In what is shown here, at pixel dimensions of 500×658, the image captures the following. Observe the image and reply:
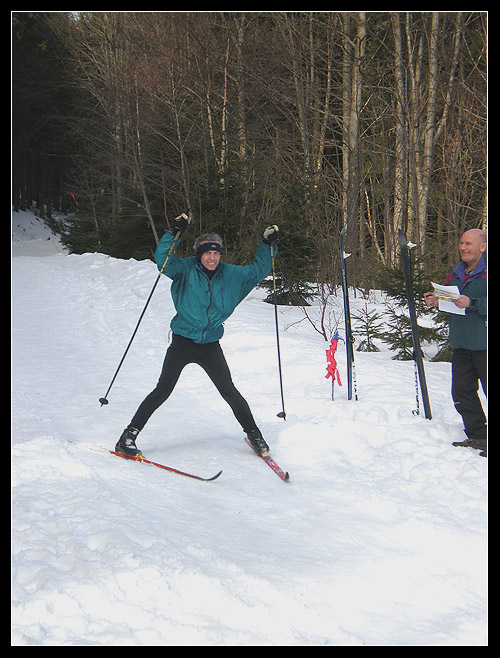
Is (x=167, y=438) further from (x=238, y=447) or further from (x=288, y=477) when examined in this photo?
(x=288, y=477)

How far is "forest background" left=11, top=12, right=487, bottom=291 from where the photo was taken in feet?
42.6

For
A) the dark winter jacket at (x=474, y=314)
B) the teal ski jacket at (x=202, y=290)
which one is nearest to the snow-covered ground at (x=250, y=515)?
the dark winter jacket at (x=474, y=314)

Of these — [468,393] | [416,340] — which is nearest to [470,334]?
[468,393]

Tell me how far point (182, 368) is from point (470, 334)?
242 cm

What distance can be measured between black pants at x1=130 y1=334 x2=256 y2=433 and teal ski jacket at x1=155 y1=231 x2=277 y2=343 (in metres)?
0.08

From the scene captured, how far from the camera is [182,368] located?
5.16m

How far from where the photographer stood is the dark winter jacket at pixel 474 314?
16.4 ft

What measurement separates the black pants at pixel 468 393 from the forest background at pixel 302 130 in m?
4.34

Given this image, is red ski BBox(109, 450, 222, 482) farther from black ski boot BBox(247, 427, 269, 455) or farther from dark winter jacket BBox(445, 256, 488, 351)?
dark winter jacket BBox(445, 256, 488, 351)

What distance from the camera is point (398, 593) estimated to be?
3.35 meters

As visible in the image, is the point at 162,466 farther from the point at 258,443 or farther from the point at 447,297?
the point at 447,297

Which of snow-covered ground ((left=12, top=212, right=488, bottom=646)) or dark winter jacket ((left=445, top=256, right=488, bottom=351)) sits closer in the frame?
snow-covered ground ((left=12, top=212, right=488, bottom=646))

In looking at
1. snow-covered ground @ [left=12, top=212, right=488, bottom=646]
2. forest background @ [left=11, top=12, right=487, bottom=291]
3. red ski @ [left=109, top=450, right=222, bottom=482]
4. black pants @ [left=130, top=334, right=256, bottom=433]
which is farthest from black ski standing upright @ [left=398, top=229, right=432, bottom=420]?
forest background @ [left=11, top=12, right=487, bottom=291]
